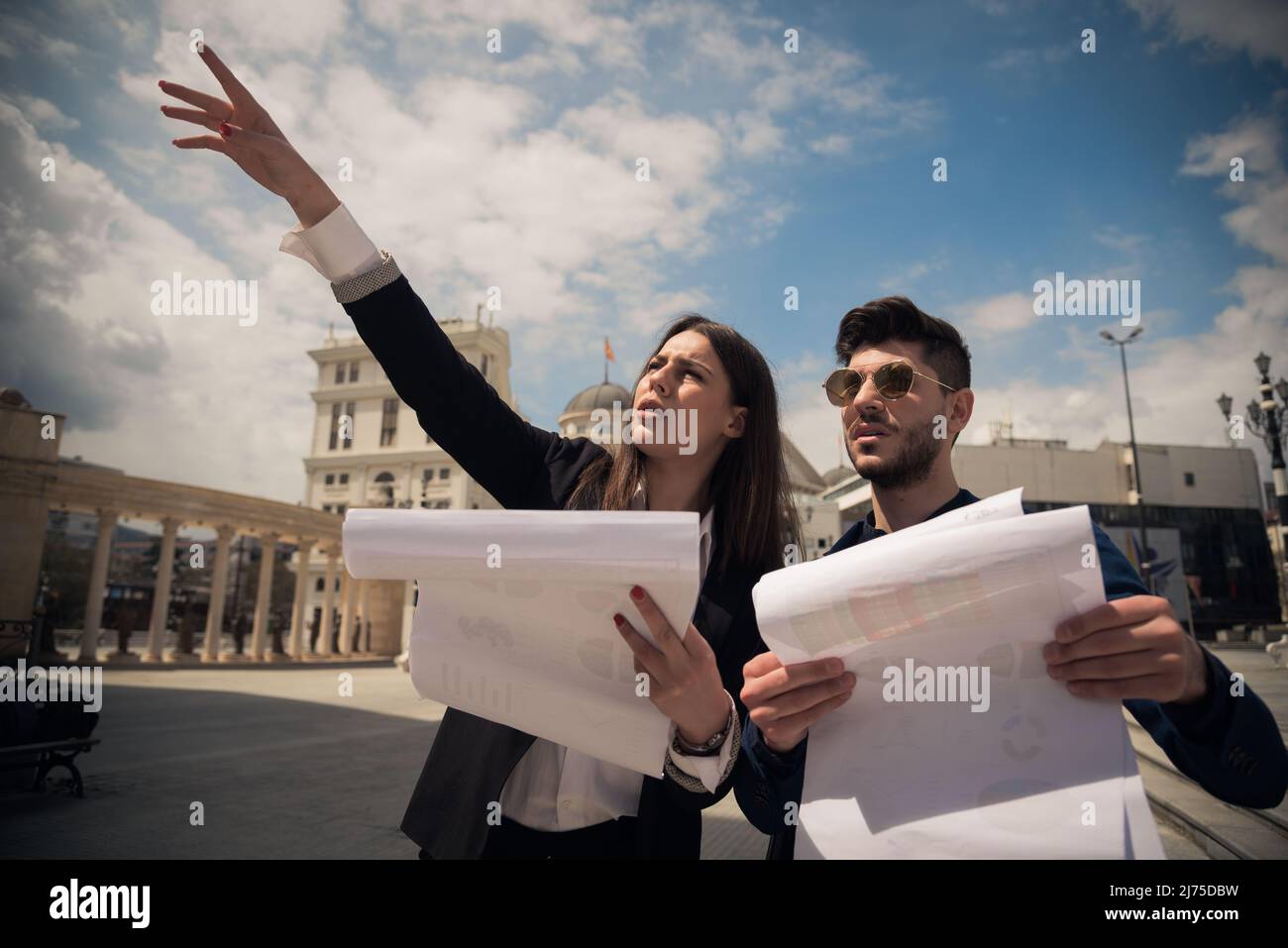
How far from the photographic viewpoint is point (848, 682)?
121cm

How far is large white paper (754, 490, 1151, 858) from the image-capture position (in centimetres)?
104

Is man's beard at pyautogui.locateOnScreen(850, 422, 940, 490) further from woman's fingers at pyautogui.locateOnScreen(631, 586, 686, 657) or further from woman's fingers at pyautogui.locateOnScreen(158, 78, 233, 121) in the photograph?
woman's fingers at pyautogui.locateOnScreen(158, 78, 233, 121)

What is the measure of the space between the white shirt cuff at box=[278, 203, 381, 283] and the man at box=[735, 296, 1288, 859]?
122 cm

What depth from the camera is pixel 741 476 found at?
2047 mm

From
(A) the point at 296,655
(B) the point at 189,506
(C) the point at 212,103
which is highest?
(B) the point at 189,506

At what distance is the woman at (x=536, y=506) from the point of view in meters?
1.58

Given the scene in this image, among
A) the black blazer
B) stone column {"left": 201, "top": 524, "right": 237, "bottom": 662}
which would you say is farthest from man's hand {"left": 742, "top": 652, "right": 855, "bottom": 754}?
stone column {"left": 201, "top": 524, "right": 237, "bottom": 662}

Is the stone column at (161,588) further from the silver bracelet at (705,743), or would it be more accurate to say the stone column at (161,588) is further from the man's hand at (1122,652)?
the man's hand at (1122,652)

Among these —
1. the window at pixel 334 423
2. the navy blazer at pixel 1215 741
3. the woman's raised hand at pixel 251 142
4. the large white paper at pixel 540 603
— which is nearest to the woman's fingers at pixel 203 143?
the woman's raised hand at pixel 251 142

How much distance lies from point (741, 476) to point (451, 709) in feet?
3.37

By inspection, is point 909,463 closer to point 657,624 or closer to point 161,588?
point 657,624
